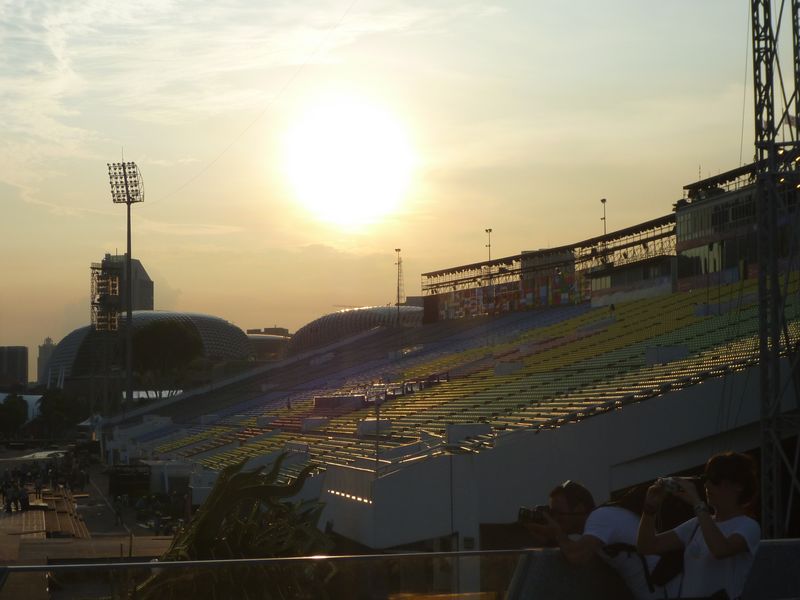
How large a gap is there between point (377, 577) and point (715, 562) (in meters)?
1.47

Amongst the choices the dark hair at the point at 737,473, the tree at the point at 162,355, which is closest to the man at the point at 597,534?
the dark hair at the point at 737,473

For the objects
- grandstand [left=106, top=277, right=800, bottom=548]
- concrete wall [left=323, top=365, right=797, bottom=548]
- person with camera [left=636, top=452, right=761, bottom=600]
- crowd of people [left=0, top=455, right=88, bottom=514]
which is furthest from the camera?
crowd of people [left=0, top=455, right=88, bottom=514]

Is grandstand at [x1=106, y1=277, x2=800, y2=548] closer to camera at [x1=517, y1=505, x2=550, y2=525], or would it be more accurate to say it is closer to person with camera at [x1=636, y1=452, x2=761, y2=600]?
camera at [x1=517, y1=505, x2=550, y2=525]

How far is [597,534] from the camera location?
518 centimetres

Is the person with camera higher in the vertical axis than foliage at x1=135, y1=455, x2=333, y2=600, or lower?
higher

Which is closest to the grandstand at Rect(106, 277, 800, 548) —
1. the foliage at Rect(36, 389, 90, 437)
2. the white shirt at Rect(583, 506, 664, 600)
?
the white shirt at Rect(583, 506, 664, 600)

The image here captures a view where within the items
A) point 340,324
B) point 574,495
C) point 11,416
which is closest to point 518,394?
point 574,495

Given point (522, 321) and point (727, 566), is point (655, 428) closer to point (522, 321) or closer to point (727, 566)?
point (727, 566)

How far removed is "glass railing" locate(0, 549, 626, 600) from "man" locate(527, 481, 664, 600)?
10 cm

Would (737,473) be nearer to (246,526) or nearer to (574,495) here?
(574,495)

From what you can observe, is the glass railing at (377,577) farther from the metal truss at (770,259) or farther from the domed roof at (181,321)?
the domed roof at (181,321)

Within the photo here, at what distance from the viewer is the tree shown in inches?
3944

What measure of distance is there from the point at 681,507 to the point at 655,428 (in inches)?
547

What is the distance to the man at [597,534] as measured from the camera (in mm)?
5117
